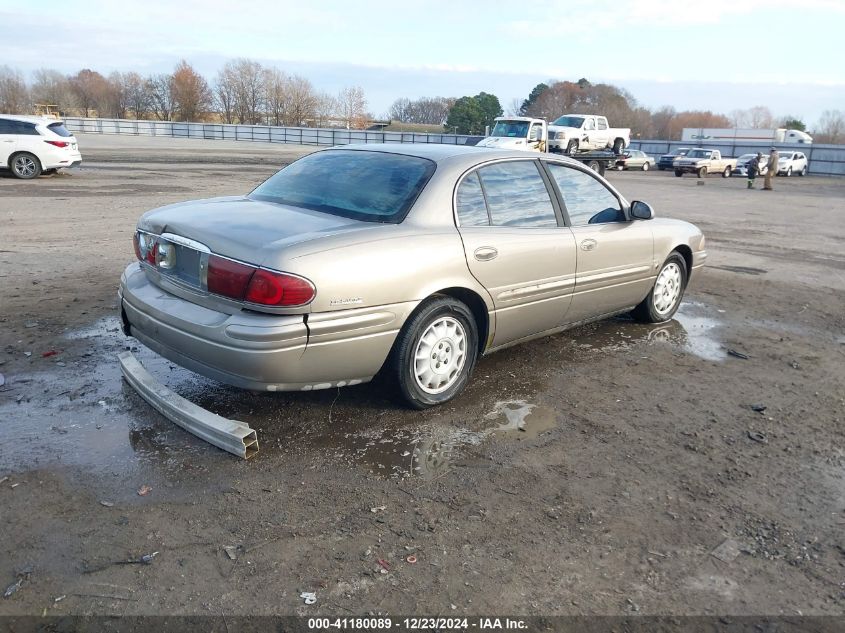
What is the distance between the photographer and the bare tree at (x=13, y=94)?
3258 inches

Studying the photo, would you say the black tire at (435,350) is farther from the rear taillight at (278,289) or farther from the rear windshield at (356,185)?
the rear taillight at (278,289)

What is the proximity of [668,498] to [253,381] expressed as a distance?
2172mm

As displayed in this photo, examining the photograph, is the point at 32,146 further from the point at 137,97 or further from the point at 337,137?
the point at 137,97

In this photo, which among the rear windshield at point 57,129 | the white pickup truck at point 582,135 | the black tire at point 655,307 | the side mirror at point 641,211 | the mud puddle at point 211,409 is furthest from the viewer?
the white pickup truck at point 582,135

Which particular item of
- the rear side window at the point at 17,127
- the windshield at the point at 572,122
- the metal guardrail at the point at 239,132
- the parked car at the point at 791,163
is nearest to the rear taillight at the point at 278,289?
the rear side window at the point at 17,127

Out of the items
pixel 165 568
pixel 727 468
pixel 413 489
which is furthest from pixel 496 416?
pixel 165 568

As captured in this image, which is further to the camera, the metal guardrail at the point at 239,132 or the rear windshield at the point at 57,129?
the metal guardrail at the point at 239,132

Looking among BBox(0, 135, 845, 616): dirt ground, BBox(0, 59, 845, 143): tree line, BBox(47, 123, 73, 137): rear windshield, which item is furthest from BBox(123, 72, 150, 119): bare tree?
BBox(0, 135, 845, 616): dirt ground

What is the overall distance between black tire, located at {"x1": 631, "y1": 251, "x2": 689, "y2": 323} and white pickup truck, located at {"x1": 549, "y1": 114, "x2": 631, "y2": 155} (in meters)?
26.1

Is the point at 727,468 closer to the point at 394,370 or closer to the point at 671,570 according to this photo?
the point at 671,570

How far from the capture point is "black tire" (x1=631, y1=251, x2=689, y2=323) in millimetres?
6270

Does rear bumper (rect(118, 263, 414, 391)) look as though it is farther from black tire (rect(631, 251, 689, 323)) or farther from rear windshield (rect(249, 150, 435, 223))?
black tire (rect(631, 251, 689, 323))

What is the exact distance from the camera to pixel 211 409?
423 cm

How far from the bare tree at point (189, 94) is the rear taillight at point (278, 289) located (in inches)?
3455
